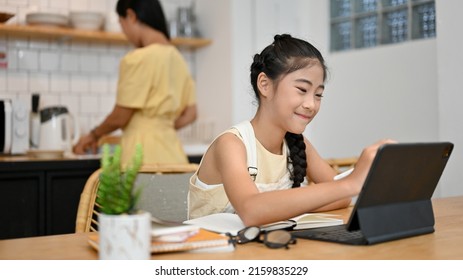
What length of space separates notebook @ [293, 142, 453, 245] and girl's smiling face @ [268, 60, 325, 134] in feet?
1.28

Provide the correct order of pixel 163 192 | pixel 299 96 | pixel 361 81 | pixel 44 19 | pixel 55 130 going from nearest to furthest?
pixel 299 96 → pixel 163 192 → pixel 55 130 → pixel 361 81 → pixel 44 19

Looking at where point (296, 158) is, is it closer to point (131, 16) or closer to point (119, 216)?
point (119, 216)

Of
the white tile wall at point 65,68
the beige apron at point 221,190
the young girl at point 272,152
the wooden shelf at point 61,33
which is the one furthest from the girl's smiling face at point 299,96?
the white tile wall at point 65,68

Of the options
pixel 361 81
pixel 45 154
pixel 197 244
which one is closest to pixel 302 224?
pixel 197 244

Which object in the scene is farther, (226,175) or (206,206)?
(206,206)

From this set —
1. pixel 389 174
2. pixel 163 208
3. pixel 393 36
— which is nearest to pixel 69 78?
pixel 393 36

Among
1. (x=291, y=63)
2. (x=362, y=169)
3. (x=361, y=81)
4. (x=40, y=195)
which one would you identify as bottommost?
(x=40, y=195)

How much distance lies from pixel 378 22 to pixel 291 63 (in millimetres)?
2212

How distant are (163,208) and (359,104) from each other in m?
2.15

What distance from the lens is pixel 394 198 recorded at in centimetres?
135

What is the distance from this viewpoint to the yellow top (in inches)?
134

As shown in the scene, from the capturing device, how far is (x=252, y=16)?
183 inches

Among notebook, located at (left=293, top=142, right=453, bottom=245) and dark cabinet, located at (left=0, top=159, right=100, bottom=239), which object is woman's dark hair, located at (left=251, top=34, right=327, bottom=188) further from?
dark cabinet, located at (left=0, top=159, right=100, bottom=239)
